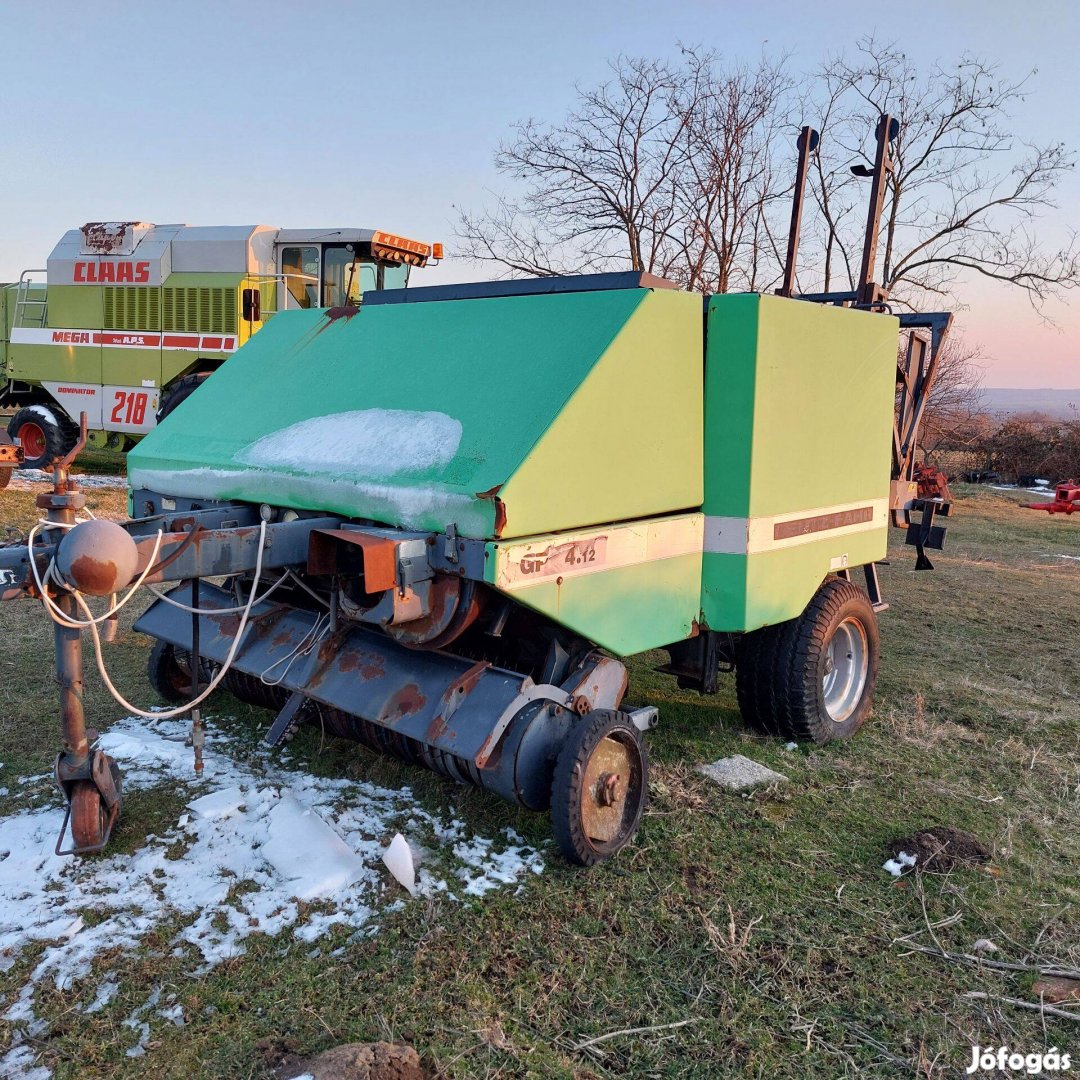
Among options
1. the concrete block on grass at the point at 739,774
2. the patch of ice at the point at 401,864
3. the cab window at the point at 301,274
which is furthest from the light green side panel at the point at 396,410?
the cab window at the point at 301,274

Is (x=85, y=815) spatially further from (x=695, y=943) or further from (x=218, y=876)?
(x=695, y=943)

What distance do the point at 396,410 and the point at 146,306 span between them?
391 inches

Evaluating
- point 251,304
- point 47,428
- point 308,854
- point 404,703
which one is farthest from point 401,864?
point 47,428

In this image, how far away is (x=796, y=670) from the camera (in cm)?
438

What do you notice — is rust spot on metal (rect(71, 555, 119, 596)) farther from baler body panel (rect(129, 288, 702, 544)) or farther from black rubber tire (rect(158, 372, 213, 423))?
black rubber tire (rect(158, 372, 213, 423))

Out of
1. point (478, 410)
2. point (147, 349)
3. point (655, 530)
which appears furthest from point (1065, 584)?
point (147, 349)

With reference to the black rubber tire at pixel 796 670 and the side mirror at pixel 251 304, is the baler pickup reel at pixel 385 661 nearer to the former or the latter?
the black rubber tire at pixel 796 670

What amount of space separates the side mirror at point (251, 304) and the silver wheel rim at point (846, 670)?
28.4 ft

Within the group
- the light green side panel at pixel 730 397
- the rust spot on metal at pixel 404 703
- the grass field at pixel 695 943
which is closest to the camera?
the grass field at pixel 695 943

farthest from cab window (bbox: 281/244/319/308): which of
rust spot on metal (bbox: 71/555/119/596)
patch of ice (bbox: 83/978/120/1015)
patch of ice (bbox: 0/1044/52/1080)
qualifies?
patch of ice (bbox: 0/1044/52/1080)

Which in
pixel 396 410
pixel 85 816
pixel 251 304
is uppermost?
pixel 251 304

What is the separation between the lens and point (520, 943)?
2834 mm

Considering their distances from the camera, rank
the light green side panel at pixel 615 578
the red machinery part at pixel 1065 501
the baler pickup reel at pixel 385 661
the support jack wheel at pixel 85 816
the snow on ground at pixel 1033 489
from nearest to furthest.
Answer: the baler pickup reel at pixel 385 661 → the light green side panel at pixel 615 578 → the support jack wheel at pixel 85 816 → the red machinery part at pixel 1065 501 → the snow on ground at pixel 1033 489

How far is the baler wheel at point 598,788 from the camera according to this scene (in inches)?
123
